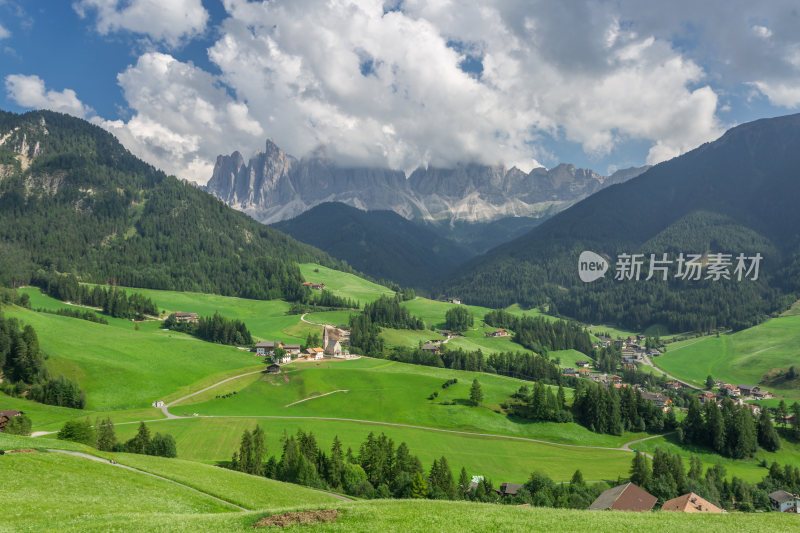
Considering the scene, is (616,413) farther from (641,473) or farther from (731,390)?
(731,390)

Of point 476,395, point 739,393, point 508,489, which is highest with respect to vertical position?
point 739,393

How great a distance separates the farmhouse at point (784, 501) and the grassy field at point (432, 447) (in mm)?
23297

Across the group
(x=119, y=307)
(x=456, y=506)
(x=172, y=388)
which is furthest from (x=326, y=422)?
(x=119, y=307)

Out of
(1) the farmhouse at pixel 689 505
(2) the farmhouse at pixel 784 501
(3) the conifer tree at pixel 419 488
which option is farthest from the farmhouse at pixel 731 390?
(3) the conifer tree at pixel 419 488

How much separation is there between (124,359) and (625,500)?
12608cm

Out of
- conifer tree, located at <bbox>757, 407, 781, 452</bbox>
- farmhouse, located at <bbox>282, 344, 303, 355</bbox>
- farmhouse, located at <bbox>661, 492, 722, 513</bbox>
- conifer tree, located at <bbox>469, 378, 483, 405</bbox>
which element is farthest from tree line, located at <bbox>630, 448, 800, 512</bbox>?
farmhouse, located at <bbox>282, 344, 303, 355</bbox>

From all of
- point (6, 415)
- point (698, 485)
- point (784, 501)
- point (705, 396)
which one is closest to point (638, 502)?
point (698, 485)

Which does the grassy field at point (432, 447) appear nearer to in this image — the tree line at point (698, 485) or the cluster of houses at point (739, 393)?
the tree line at point (698, 485)

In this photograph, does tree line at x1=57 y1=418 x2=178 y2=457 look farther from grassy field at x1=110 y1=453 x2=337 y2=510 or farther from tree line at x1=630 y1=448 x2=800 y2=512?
tree line at x1=630 y1=448 x2=800 y2=512

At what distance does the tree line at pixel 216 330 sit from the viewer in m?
180

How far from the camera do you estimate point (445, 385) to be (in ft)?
451

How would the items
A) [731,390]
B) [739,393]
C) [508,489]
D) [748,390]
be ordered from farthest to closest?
1. [731,390]
2. [739,393]
3. [748,390]
4. [508,489]

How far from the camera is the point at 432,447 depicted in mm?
96500

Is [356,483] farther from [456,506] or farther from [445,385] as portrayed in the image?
[445,385]
